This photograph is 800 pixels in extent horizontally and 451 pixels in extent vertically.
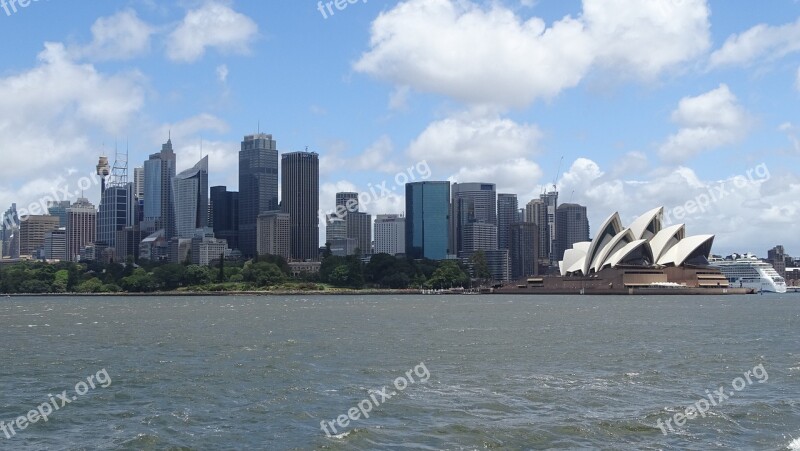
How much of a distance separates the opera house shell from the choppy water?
89.1 metres

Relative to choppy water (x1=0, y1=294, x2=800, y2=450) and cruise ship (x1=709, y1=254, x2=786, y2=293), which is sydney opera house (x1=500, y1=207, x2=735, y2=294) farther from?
choppy water (x1=0, y1=294, x2=800, y2=450)

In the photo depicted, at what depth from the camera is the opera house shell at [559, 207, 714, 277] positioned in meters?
137

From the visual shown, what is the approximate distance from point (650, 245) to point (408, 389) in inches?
4649

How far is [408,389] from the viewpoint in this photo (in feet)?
86.2

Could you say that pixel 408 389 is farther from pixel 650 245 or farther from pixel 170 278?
pixel 170 278

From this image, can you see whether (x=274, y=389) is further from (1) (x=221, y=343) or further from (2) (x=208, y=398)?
(1) (x=221, y=343)

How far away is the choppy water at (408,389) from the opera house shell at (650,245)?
89.1m

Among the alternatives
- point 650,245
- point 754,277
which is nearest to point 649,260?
point 650,245

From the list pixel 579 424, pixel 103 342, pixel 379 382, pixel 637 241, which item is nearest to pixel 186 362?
pixel 379 382

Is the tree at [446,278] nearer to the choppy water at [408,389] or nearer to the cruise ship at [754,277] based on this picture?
the cruise ship at [754,277]

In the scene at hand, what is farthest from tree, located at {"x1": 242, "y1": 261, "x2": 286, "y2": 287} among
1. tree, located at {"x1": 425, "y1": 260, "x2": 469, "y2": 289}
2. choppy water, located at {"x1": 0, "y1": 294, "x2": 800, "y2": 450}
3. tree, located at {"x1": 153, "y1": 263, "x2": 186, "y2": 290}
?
choppy water, located at {"x1": 0, "y1": 294, "x2": 800, "y2": 450}

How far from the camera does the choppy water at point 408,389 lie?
20188mm

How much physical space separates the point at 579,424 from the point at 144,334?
33383 mm

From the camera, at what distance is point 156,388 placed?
27.0 meters
